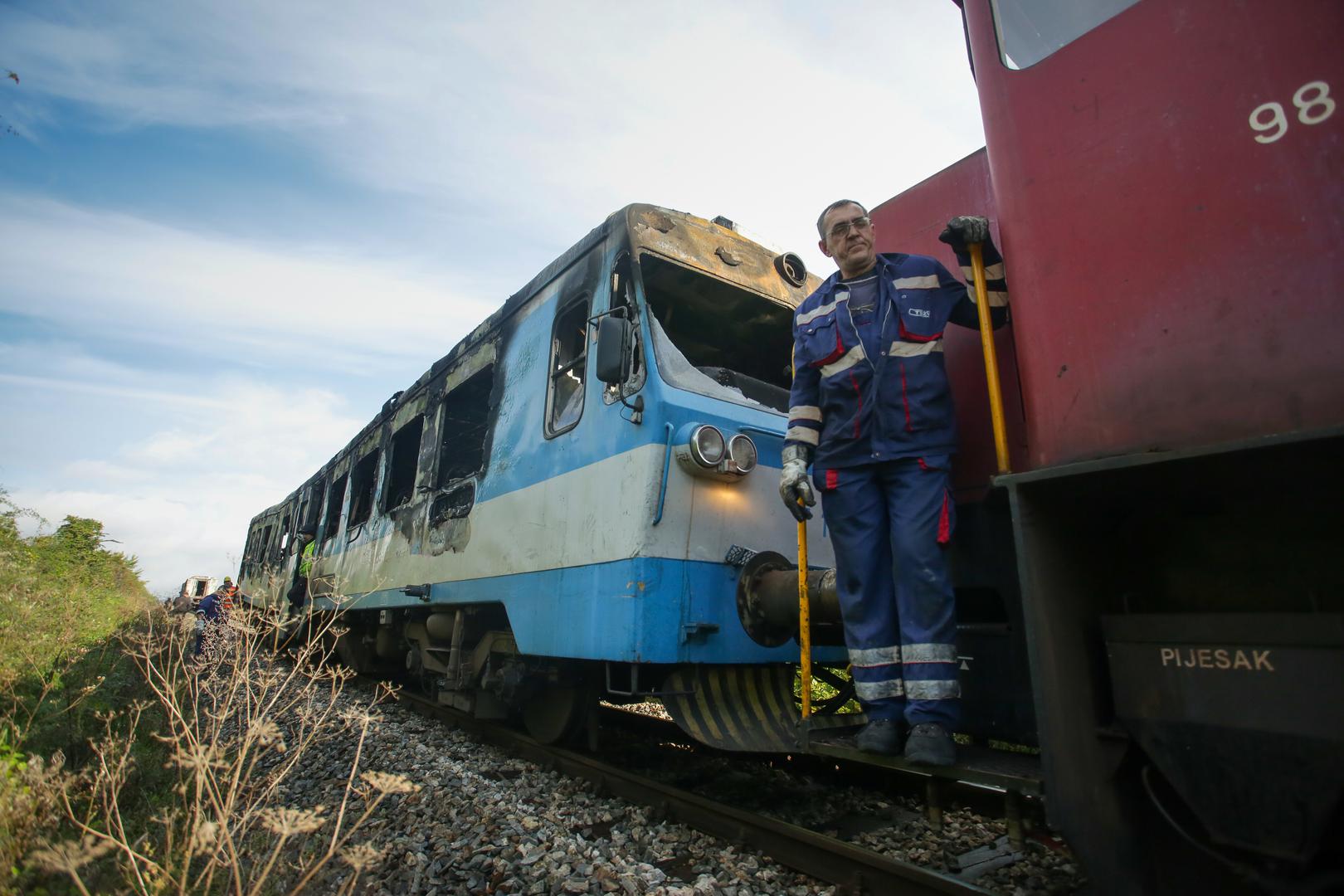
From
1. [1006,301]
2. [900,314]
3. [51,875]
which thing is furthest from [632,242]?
[51,875]

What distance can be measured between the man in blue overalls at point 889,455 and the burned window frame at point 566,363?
59.8 inches

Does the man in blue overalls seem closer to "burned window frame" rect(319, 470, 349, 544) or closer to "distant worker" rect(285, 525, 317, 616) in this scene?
"burned window frame" rect(319, 470, 349, 544)

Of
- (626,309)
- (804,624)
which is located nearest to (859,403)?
(804,624)

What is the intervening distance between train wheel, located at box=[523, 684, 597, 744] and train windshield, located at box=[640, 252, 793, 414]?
2014 mm

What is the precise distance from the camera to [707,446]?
129 inches

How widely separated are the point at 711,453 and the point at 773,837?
1638mm

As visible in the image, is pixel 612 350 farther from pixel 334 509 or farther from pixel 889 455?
pixel 334 509

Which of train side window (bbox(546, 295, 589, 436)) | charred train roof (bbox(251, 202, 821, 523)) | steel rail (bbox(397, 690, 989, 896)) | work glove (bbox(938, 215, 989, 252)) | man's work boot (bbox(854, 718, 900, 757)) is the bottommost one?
steel rail (bbox(397, 690, 989, 896))

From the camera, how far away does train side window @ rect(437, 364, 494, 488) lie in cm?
554

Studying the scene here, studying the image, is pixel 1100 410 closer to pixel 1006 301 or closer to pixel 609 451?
pixel 1006 301

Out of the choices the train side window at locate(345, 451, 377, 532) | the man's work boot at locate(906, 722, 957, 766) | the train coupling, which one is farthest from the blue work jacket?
the train side window at locate(345, 451, 377, 532)

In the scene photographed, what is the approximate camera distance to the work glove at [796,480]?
2564mm

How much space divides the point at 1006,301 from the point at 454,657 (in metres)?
4.16

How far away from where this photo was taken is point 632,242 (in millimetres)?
3711
